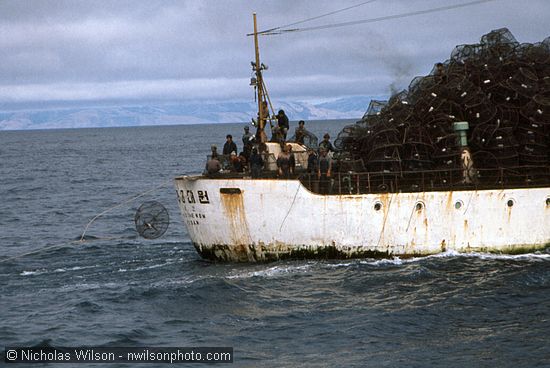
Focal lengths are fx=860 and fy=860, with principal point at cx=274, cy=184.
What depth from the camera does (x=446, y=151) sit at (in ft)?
99.2

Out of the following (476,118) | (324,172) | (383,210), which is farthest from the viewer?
(476,118)

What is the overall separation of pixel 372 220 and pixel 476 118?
5.48 metres

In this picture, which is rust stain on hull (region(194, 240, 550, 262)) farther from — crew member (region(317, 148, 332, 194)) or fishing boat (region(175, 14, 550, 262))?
crew member (region(317, 148, 332, 194))

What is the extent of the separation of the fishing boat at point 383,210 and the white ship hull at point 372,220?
3 cm

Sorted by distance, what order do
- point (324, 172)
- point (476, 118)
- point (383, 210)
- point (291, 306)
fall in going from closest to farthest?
1. point (291, 306)
2. point (383, 210)
3. point (324, 172)
4. point (476, 118)

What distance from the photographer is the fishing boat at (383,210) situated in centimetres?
2917

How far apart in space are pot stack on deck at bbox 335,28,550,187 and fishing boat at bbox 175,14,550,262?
14.3 inches

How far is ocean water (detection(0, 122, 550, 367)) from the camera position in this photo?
71.6 ft

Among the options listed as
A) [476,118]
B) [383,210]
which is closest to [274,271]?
[383,210]

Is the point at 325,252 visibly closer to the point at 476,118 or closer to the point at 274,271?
the point at 274,271

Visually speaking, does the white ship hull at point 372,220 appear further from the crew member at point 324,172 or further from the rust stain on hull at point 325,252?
the crew member at point 324,172

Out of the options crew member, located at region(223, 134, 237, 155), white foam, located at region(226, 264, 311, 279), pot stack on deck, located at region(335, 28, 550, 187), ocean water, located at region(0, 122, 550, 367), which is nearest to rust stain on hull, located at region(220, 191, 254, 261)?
ocean water, located at region(0, 122, 550, 367)

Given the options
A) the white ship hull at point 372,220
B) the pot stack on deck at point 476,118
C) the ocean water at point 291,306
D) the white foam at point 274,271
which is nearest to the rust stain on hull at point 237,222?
the white ship hull at point 372,220

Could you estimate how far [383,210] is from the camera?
29.2 metres
